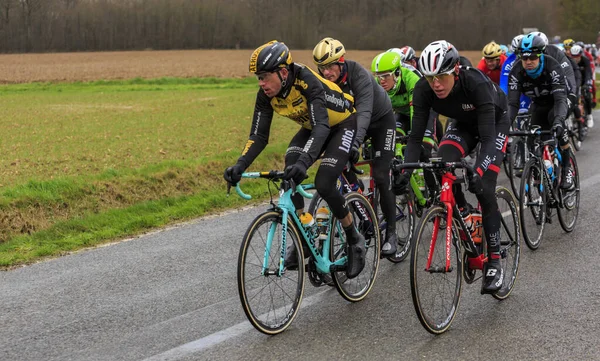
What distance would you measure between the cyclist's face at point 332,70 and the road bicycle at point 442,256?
1.68 metres

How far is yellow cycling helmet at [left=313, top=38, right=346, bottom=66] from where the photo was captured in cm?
723

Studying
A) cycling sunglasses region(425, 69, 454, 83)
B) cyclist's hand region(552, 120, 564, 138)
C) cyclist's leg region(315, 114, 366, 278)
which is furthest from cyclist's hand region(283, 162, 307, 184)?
cyclist's hand region(552, 120, 564, 138)

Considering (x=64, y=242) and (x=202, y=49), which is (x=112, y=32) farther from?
(x=64, y=242)

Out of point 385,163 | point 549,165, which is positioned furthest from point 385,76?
point 549,165

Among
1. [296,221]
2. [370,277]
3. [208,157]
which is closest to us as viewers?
[296,221]

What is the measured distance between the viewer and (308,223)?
5.98m

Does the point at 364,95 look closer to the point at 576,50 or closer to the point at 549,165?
the point at 549,165

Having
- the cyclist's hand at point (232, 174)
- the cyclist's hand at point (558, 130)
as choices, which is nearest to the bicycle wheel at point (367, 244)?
the cyclist's hand at point (232, 174)

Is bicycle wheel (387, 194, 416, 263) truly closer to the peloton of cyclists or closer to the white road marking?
the peloton of cyclists

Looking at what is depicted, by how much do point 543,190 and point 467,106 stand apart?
8.81 ft

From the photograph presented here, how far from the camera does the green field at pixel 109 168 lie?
377 inches

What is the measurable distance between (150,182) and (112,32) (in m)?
73.9

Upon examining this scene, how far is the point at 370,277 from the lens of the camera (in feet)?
22.0

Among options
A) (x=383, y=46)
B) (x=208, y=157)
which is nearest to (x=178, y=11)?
(x=383, y=46)
